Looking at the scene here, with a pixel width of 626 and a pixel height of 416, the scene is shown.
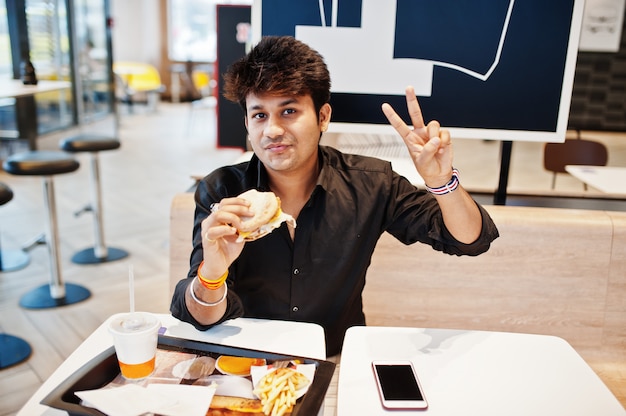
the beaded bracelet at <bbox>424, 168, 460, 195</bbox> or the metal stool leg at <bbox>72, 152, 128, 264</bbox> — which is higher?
the beaded bracelet at <bbox>424, 168, 460, 195</bbox>

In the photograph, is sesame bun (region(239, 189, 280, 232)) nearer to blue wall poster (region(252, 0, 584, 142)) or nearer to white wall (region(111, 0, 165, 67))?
blue wall poster (region(252, 0, 584, 142))

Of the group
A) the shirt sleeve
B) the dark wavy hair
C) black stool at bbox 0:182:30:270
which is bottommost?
black stool at bbox 0:182:30:270

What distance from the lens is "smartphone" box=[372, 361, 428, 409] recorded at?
1.10 meters

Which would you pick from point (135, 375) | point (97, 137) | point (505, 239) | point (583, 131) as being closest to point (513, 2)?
point (505, 239)

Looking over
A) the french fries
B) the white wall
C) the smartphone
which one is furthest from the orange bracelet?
the white wall

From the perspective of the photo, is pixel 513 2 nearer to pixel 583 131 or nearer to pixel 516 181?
pixel 516 181

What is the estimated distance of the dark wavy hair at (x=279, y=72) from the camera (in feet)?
4.80

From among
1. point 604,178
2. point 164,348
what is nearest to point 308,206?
point 164,348

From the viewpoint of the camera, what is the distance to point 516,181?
6.68 metres

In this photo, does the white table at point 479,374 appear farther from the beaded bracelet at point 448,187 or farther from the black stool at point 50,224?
the black stool at point 50,224

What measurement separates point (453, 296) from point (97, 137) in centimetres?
296

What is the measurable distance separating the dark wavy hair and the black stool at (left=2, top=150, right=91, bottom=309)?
7.02 feet

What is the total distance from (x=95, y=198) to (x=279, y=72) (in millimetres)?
2954

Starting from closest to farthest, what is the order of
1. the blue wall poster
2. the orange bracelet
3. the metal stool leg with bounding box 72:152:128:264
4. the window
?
the orange bracelet < the blue wall poster < the metal stool leg with bounding box 72:152:128:264 < the window
